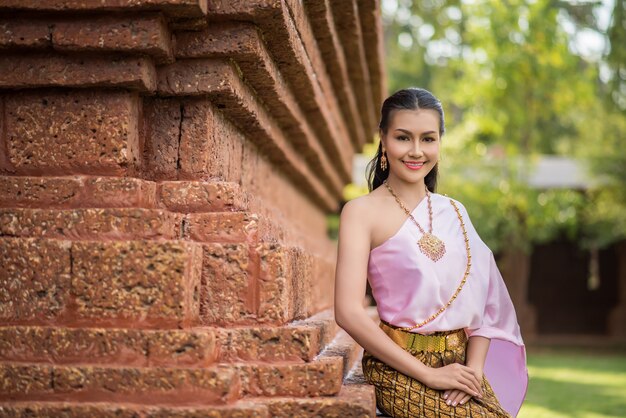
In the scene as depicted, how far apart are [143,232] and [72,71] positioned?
48cm

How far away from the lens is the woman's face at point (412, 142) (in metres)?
2.63

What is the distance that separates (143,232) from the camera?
209 centimetres

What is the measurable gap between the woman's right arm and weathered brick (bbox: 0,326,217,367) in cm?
51

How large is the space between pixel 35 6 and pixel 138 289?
0.76 m

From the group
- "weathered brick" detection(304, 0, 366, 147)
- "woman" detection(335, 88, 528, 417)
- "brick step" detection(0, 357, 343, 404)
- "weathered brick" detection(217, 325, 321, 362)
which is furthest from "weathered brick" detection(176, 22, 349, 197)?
"brick step" detection(0, 357, 343, 404)

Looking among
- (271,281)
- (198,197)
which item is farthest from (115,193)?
(271,281)

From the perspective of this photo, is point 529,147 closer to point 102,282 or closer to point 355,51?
point 355,51

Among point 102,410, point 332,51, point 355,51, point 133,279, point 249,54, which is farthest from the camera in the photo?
point 355,51

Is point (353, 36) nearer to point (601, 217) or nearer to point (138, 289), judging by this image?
point (138, 289)

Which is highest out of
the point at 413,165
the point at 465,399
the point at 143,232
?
the point at 413,165

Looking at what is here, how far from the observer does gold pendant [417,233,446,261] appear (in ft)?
8.35

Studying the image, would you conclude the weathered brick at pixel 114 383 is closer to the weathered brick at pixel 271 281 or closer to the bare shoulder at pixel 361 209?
the weathered brick at pixel 271 281

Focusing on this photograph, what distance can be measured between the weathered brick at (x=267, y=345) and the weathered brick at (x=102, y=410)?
0.67 ft

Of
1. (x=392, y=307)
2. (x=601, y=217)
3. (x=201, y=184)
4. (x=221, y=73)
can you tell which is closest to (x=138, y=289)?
(x=201, y=184)
